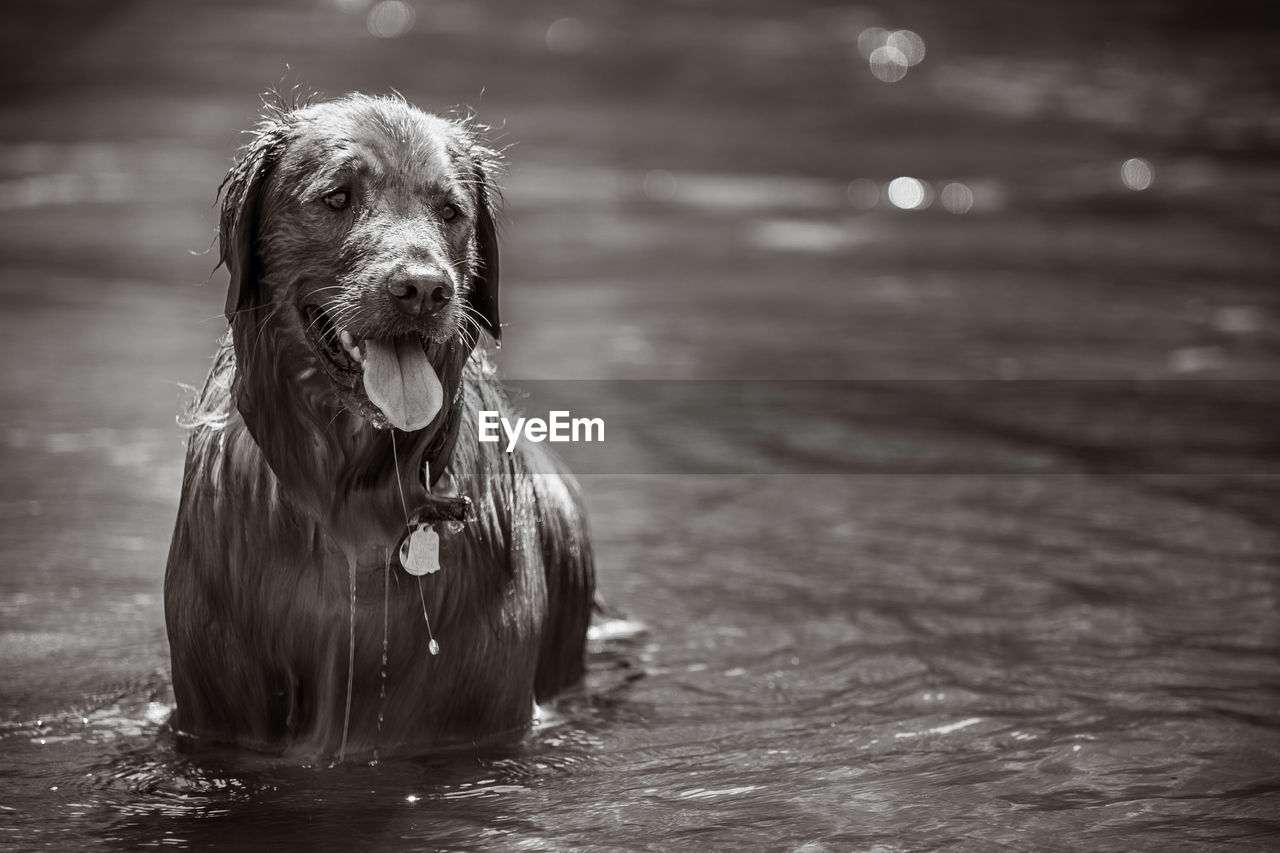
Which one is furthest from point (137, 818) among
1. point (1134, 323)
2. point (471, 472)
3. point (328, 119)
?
point (1134, 323)

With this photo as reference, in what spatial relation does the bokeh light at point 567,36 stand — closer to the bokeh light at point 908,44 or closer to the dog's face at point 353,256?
the bokeh light at point 908,44

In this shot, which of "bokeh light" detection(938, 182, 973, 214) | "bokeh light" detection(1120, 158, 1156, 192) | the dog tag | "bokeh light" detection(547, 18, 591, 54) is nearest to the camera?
the dog tag

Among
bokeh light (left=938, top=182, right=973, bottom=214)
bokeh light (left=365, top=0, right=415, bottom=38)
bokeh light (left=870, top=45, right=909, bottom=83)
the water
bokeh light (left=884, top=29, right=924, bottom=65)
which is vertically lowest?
the water

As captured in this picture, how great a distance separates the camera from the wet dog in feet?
15.0

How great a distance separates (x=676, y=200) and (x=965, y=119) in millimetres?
5995

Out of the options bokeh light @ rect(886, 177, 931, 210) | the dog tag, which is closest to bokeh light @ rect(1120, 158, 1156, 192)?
bokeh light @ rect(886, 177, 931, 210)

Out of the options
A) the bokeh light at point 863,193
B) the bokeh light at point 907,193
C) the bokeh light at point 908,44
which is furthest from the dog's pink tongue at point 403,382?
the bokeh light at point 908,44

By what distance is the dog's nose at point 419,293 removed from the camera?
442 cm

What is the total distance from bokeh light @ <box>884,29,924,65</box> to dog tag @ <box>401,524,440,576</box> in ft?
69.0

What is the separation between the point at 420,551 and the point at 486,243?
0.90 metres

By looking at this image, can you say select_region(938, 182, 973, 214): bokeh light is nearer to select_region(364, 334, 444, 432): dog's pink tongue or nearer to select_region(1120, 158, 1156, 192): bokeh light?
select_region(1120, 158, 1156, 192): bokeh light

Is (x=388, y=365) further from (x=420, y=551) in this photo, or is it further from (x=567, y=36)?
(x=567, y=36)

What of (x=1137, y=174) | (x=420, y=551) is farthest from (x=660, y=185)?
(x=420, y=551)

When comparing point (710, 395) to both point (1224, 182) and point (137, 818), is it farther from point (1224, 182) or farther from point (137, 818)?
point (1224, 182)
